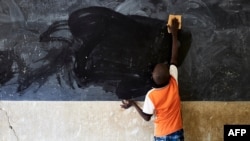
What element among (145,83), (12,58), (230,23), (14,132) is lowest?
(14,132)

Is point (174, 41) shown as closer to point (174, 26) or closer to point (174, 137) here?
point (174, 26)

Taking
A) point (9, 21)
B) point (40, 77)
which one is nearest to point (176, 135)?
point (40, 77)

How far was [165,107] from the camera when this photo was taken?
2.43 meters

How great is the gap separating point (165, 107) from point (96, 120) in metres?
0.62

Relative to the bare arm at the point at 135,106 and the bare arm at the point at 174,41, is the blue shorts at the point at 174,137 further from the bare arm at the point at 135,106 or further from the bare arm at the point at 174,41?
the bare arm at the point at 174,41

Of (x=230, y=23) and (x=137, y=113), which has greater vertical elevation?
(x=230, y=23)

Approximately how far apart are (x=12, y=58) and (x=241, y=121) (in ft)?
6.24

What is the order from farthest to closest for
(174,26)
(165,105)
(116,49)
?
(116,49) < (174,26) < (165,105)

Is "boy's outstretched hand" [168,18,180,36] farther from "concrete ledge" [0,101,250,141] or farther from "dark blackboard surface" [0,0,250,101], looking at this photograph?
"concrete ledge" [0,101,250,141]

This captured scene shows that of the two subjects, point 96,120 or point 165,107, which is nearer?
point 165,107

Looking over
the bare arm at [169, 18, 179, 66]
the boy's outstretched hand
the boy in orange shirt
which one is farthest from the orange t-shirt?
the boy's outstretched hand

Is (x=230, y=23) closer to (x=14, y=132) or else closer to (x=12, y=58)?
(x=12, y=58)

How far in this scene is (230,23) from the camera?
8.68ft

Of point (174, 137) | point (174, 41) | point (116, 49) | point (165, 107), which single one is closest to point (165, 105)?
point (165, 107)
